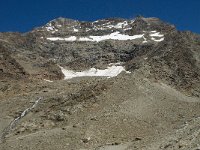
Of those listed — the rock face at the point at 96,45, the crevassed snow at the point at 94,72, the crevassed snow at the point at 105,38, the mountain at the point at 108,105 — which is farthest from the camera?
the crevassed snow at the point at 105,38

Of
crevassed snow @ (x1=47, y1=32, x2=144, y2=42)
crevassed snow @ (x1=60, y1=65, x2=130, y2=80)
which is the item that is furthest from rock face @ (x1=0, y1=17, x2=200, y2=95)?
crevassed snow @ (x1=60, y1=65, x2=130, y2=80)

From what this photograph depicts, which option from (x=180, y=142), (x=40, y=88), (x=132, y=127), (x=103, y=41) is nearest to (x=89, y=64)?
(x=103, y=41)

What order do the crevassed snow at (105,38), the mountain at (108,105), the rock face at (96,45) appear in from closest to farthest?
the mountain at (108,105) → the rock face at (96,45) → the crevassed snow at (105,38)

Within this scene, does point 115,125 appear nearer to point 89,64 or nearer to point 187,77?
point 187,77

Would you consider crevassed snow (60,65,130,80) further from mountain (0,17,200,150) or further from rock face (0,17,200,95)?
rock face (0,17,200,95)

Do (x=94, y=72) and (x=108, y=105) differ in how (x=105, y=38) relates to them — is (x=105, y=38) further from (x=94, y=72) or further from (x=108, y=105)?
(x=108, y=105)

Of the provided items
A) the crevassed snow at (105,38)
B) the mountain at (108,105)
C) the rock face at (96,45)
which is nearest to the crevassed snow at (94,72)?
the mountain at (108,105)

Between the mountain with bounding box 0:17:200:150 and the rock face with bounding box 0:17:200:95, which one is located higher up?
the rock face with bounding box 0:17:200:95

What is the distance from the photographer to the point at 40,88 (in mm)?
74375

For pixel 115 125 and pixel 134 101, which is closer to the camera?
pixel 115 125

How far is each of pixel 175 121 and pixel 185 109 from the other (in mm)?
3932

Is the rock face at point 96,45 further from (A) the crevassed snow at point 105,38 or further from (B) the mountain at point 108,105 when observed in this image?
(B) the mountain at point 108,105

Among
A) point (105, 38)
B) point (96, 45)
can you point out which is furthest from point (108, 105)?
point (105, 38)

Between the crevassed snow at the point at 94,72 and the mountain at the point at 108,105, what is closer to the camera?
the mountain at the point at 108,105
